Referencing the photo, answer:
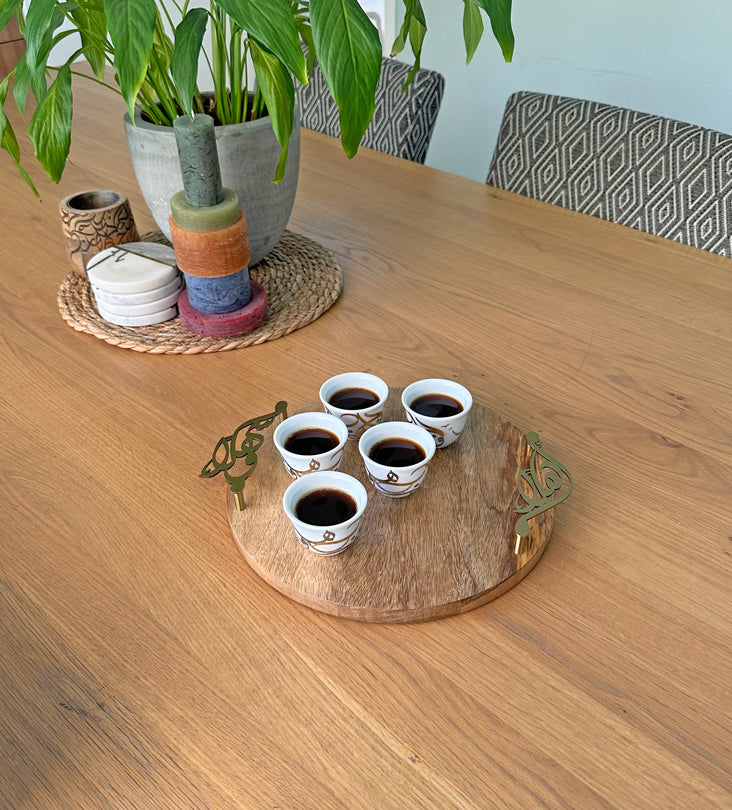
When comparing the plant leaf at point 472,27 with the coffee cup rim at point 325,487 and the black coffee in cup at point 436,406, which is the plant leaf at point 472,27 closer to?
the black coffee in cup at point 436,406

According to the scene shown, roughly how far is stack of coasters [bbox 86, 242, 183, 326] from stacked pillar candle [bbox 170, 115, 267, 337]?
0.09 feet

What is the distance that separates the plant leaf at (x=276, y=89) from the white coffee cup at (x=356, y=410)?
0.82 feet

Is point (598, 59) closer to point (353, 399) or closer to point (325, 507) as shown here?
point (353, 399)

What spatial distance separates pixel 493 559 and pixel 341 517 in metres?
0.15

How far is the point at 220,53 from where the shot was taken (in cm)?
94

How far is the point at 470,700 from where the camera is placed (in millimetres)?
583

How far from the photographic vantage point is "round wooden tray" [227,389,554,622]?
0.64 metres

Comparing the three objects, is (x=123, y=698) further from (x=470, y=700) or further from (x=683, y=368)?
(x=683, y=368)

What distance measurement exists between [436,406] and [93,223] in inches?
23.5

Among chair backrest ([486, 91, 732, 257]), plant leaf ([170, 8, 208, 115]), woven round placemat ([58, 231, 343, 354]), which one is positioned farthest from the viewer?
chair backrest ([486, 91, 732, 257])

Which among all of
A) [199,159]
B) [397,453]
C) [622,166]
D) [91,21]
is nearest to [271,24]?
[199,159]

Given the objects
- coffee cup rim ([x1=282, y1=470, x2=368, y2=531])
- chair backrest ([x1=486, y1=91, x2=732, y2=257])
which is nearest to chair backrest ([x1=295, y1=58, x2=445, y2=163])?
chair backrest ([x1=486, y1=91, x2=732, y2=257])

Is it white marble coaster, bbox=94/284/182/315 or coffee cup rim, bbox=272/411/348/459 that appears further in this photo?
white marble coaster, bbox=94/284/182/315

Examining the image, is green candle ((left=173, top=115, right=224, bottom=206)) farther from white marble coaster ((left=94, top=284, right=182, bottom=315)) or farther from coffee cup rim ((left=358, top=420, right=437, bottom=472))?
coffee cup rim ((left=358, top=420, right=437, bottom=472))
